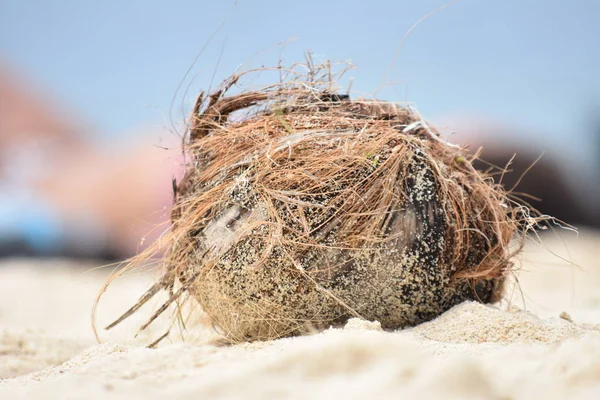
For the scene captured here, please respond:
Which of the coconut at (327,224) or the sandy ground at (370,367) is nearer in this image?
the sandy ground at (370,367)

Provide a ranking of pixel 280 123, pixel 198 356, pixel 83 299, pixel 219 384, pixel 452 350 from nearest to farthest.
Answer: pixel 219 384 < pixel 198 356 < pixel 452 350 < pixel 280 123 < pixel 83 299

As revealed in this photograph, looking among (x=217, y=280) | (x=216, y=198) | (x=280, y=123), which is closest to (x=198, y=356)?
(x=217, y=280)

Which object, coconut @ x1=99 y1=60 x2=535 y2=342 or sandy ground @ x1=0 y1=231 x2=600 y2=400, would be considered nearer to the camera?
sandy ground @ x1=0 y1=231 x2=600 y2=400

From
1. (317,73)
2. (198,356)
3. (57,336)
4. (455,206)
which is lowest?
(57,336)

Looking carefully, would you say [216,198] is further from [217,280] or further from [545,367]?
[545,367]

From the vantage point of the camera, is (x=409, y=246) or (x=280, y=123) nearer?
(x=409, y=246)

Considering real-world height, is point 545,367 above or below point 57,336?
above

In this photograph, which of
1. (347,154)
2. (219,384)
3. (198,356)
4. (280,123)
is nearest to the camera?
(219,384)

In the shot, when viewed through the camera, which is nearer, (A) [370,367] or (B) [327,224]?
(A) [370,367]
